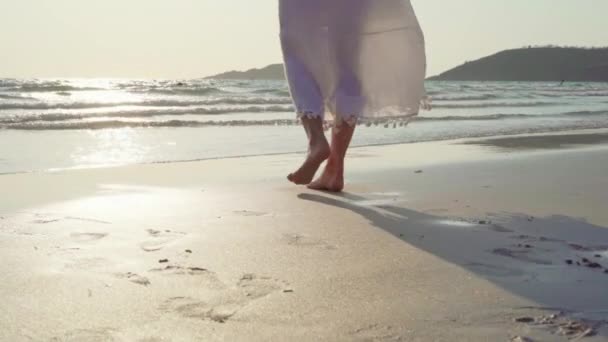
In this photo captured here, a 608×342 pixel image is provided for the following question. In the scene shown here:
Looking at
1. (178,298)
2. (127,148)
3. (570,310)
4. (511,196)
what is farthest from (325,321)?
(127,148)

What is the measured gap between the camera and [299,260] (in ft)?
7.45

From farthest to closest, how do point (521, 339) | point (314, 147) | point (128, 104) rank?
point (128, 104)
point (314, 147)
point (521, 339)

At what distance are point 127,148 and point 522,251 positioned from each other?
179 inches

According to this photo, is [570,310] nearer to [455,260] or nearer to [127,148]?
[455,260]

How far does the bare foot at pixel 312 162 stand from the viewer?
384 centimetres

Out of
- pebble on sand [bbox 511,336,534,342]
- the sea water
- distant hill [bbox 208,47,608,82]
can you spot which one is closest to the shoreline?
the sea water

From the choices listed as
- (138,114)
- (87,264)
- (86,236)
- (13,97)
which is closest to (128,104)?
(13,97)

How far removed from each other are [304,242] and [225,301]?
0.77 m

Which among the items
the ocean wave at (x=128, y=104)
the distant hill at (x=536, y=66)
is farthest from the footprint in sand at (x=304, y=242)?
the distant hill at (x=536, y=66)

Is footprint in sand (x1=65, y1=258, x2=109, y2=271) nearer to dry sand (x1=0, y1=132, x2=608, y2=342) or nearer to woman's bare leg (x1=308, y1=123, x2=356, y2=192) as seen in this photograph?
dry sand (x1=0, y1=132, x2=608, y2=342)

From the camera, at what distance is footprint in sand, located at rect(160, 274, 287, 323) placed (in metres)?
1.71

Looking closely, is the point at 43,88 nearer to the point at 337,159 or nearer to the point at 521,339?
the point at 337,159

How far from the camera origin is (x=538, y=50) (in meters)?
75.2

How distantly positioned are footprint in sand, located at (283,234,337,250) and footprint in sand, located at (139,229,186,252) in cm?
37
